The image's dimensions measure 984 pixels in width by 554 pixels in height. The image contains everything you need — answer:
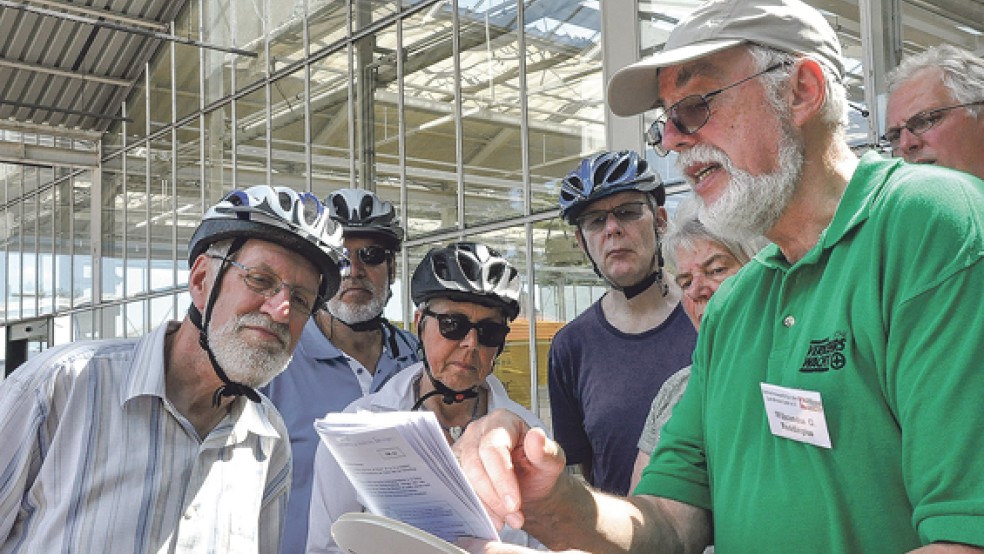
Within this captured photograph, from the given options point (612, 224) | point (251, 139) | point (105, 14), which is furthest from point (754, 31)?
point (105, 14)

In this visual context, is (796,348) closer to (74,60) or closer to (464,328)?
(464,328)

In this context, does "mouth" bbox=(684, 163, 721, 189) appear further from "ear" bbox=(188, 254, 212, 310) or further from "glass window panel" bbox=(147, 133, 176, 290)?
"glass window panel" bbox=(147, 133, 176, 290)

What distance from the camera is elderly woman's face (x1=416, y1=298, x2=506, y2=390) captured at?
296 cm

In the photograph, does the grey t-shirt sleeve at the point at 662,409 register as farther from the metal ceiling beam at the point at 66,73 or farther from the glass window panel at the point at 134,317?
the metal ceiling beam at the point at 66,73

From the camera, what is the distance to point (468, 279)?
121 inches

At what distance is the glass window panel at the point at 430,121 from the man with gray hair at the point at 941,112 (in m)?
7.52

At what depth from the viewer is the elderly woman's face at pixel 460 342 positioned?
2.96 meters

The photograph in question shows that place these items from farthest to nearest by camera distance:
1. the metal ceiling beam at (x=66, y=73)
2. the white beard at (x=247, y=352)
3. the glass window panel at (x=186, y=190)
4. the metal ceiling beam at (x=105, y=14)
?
the metal ceiling beam at (x=66, y=73) < the glass window panel at (x=186, y=190) < the metal ceiling beam at (x=105, y=14) < the white beard at (x=247, y=352)

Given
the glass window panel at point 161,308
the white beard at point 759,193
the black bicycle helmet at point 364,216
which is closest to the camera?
the white beard at point 759,193

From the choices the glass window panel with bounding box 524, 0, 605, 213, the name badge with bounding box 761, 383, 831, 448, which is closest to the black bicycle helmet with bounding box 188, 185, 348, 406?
the name badge with bounding box 761, 383, 831, 448

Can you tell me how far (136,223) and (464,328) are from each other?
632 inches

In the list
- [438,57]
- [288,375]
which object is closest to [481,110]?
[438,57]

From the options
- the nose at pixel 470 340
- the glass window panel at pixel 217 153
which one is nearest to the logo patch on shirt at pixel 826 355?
the nose at pixel 470 340

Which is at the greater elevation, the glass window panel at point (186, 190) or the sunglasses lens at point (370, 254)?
the glass window panel at point (186, 190)
